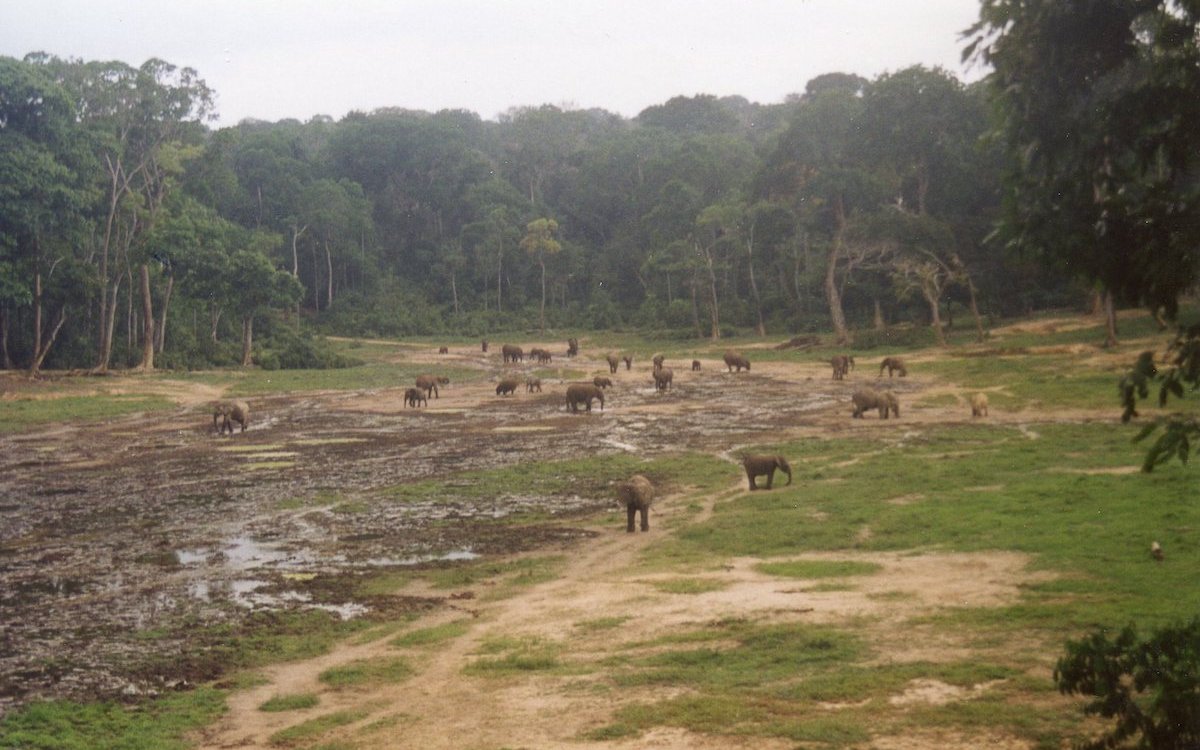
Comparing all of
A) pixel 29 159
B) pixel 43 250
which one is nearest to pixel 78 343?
pixel 43 250

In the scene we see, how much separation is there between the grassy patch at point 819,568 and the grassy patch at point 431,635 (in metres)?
3.78

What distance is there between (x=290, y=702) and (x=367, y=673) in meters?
0.91

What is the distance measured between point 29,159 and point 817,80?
2702 inches

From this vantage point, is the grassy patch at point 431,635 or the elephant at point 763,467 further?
the elephant at point 763,467

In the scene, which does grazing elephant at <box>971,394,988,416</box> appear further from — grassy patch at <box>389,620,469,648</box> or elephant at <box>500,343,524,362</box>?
elephant at <box>500,343,524,362</box>

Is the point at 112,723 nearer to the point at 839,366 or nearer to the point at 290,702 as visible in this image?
the point at 290,702

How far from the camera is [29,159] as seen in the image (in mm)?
47281

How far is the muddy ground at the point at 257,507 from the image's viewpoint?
12695 mm

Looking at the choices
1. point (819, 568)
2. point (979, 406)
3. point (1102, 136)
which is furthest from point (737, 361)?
point (1102, 136)

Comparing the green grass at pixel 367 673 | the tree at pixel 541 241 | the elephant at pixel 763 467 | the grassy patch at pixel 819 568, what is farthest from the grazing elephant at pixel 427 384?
the tree at pixel 541 241

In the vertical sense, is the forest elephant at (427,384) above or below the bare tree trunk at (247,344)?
below

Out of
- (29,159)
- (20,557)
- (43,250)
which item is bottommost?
(20,557)

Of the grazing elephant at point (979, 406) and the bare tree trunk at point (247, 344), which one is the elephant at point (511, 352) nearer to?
the bare tree trunk at point (247, 344)

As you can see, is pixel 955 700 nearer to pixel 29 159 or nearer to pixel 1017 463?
pixel 1017 463
